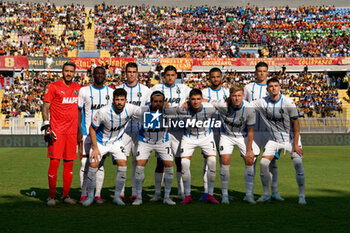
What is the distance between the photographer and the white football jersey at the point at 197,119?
787 centimetres

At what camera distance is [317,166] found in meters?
14.5

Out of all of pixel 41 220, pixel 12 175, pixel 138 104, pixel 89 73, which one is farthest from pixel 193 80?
pixel 41 220

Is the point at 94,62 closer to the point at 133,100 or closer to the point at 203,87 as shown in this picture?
the point at 203,87

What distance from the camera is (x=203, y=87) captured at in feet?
124

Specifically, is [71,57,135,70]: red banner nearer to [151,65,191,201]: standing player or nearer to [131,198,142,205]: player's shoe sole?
[151,65,191,201]: standing player

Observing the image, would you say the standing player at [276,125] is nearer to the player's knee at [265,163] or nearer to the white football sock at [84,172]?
the player's knee at [265,163]

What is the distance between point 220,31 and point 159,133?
40500 millimetres

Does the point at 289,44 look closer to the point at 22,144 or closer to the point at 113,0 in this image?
the point at 113,0

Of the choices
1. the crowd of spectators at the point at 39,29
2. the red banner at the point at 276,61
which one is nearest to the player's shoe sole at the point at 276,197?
the red banner at the point at 276,61

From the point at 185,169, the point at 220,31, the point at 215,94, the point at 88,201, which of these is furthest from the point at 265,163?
the point at 220,31

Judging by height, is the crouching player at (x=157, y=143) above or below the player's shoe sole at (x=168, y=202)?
above

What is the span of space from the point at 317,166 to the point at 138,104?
836 cm

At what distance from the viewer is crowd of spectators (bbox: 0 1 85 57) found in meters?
42.2

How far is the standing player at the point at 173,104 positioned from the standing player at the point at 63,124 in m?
1.59
